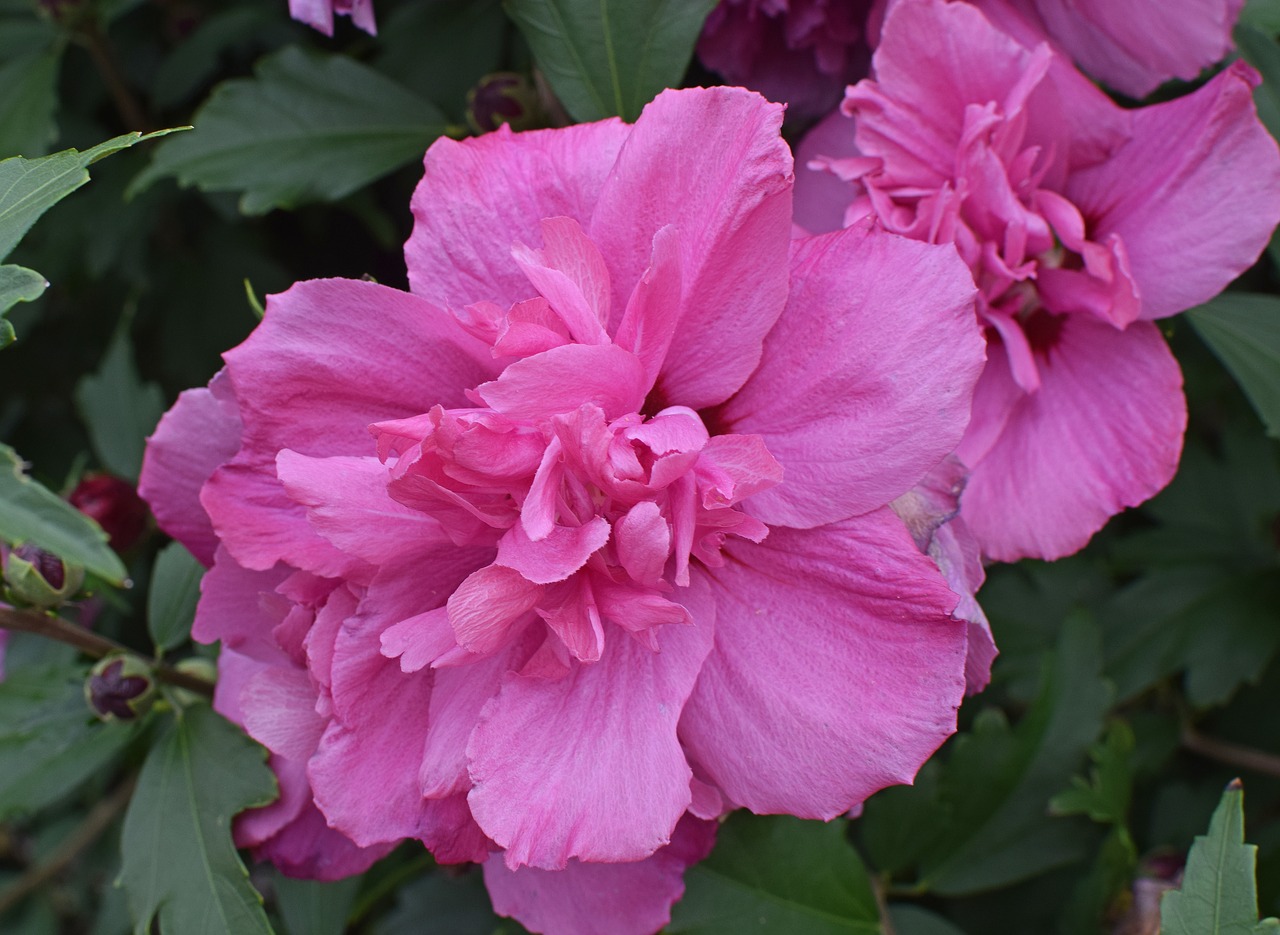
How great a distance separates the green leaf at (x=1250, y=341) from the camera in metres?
1.16

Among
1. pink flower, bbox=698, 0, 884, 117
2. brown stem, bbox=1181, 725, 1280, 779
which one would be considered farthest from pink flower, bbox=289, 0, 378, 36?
brown stem, bbox=1181, 725, 1280, 779

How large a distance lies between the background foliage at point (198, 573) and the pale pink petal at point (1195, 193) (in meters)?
0.22

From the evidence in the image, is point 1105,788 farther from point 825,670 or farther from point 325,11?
point 325,11

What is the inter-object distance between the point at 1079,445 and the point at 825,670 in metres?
0.33

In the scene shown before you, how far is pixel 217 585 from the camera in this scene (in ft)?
3.07

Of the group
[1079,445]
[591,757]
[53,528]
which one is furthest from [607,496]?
[1079,445]

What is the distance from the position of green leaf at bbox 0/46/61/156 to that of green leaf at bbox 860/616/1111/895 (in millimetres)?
1344

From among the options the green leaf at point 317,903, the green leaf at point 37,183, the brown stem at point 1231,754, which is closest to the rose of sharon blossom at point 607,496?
the green leaf at point 37,183

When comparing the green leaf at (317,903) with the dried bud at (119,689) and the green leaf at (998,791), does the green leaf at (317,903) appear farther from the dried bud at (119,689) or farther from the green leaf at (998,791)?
the green leaf at (998,791)

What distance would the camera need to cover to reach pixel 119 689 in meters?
1.11

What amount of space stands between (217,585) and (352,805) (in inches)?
9.1

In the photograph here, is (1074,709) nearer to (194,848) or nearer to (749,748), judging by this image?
(749,748)

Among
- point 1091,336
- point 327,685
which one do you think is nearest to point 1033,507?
point 1091,336

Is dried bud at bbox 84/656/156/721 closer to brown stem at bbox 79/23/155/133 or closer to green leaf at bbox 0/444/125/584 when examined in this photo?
green leaf at bbox 0/444/125/584
